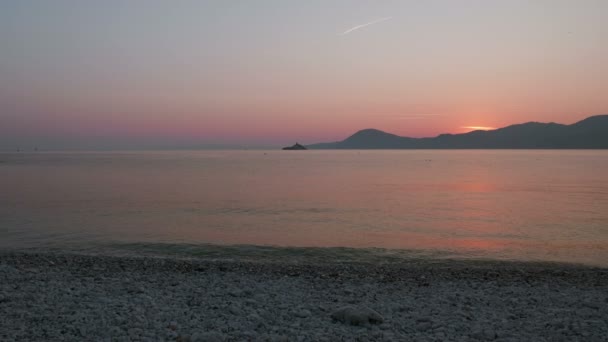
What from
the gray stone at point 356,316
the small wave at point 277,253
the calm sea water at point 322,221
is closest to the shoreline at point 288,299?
the gray stone at point 356,316

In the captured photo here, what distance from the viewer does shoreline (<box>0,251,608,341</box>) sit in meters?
9.69

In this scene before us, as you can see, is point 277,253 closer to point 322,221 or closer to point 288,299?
point 288,299

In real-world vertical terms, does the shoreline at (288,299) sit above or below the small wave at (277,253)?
above

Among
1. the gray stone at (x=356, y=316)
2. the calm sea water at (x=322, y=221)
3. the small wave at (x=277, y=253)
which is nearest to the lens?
the gray stone at (x=356, y=316)

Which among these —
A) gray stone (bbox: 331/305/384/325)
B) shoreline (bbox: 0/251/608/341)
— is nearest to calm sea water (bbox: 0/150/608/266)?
shoreline (bbox: 0/251/608/341)

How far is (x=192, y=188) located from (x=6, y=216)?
2495cm

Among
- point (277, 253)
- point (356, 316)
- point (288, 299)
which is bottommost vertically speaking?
point (277, 253)

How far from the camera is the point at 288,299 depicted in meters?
12.4

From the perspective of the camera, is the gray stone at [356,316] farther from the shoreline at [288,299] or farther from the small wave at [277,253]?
the small wave at [277,253]

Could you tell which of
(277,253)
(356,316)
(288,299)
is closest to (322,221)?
(277,253)

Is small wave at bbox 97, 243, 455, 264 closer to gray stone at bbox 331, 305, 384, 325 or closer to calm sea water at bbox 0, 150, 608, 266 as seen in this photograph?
calm sea water at bbox 0, 150, 608, 266

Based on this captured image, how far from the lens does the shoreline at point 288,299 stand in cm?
969

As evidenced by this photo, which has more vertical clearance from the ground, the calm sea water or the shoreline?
the shoreline

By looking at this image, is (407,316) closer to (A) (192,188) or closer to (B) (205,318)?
(B) (205,318)
